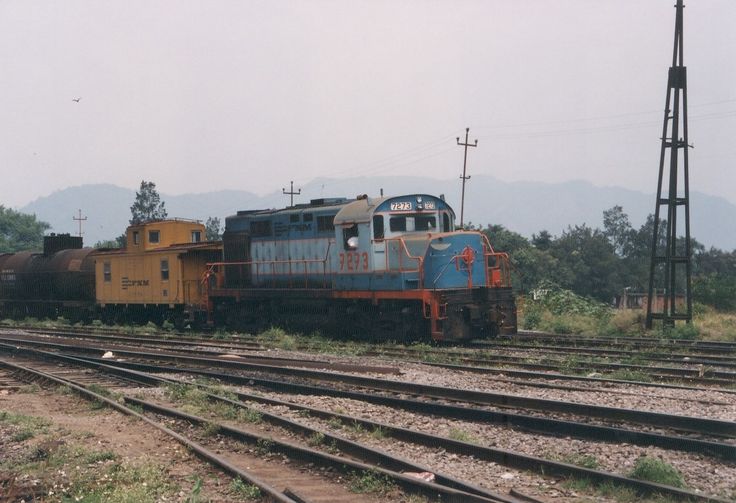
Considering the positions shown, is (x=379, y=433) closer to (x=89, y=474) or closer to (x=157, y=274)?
(x=89, y=474)

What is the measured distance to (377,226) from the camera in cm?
1900

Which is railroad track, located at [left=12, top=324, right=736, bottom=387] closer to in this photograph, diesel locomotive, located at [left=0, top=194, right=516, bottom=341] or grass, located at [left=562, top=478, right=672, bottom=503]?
diesel locomotive, located at [left=0, top=194, right=516, bottom=341]

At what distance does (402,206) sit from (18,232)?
84907mm

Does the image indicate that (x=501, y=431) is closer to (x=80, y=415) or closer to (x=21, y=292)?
(x=80, y=415)

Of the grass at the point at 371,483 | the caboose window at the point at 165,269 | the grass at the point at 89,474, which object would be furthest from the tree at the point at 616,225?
the grass at the point at 89,474

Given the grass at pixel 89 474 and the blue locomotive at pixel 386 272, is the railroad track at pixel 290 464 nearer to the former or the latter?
the grass at pixel 89 474

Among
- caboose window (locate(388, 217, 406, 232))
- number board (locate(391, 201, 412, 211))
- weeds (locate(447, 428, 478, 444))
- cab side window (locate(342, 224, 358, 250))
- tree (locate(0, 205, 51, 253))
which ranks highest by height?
tree (locate(0, 205, 51, 253))

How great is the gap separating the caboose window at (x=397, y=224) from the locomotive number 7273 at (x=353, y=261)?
3.21ft

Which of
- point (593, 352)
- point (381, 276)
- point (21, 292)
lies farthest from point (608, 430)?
point (21, 292)

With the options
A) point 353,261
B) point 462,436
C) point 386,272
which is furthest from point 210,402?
point 353,261

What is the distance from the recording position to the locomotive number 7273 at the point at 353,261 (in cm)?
1942

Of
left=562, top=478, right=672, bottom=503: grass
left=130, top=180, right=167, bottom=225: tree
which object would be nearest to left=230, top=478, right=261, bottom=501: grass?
left=562, top=478, right=672, bottom=503: grass

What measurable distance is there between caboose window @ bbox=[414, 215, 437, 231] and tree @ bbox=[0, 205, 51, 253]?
79238 millimetres

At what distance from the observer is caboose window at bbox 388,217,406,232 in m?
19.1
